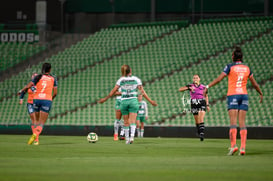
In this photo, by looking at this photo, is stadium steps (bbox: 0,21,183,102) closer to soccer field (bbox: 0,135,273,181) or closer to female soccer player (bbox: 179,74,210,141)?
female soccer player (bbox: 179,74,210,141)

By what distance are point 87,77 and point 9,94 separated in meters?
5.61

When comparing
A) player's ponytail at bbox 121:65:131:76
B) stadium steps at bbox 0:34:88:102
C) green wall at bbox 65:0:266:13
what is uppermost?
green wall at bbox 65:0:266:13

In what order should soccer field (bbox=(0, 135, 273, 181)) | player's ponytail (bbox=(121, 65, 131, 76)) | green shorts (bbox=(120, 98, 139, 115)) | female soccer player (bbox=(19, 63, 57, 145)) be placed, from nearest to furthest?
soccer field (bbox=(0, 135, 273, 181))
female soccer player (bbox=(19, 63, 57, 145))
player's ponytail (bbox=(121, 65, 131, 76))
green shorts (bbox=(120, 98, 139, 115))

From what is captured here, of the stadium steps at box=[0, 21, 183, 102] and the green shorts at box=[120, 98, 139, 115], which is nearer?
the green shorts at box=[120, 98, 139, 115]

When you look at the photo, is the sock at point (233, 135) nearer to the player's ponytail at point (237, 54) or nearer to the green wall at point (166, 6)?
the player's ponytail at point (237, 54)

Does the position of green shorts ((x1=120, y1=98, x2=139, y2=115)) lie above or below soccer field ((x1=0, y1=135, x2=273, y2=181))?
above

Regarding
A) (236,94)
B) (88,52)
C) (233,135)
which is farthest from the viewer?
(88,52)

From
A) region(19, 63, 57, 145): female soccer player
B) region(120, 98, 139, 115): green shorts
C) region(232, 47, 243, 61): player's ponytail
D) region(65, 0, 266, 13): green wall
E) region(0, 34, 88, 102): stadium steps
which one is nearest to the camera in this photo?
region(232, 47, 243, 61): player's ponytail

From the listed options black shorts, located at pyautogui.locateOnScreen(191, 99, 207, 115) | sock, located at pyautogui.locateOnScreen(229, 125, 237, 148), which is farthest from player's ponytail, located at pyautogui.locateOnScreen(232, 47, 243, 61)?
black shorts, located at pyautogui.locateOnScreen(191, 99, 207, 115)

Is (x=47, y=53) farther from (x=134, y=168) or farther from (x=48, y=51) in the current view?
(x=134, y=168)

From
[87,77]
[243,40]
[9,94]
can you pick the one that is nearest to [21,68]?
[9,94]

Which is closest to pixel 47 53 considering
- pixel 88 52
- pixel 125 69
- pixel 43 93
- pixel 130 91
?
pixel 88 52

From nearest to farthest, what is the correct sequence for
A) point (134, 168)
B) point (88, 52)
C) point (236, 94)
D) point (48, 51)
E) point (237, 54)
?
point (134, 168), point (236, 94), point (237, 54), point (88, 52), point (48, 51)

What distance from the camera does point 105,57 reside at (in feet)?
137
